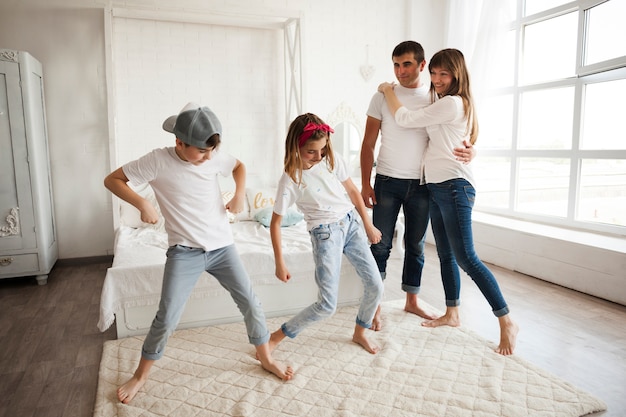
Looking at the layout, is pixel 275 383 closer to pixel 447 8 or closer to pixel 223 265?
pixel 223 265

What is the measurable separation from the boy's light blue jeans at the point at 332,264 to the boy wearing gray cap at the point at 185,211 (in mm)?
269

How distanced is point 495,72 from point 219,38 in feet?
8.20

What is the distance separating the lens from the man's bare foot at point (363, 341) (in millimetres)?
2270

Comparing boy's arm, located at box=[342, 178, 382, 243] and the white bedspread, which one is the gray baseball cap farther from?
the white bedspread

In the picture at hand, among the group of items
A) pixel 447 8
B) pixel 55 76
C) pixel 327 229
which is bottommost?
pixel 327 229

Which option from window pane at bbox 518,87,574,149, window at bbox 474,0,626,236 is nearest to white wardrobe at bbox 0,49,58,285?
window at bbox 474,0,626,236

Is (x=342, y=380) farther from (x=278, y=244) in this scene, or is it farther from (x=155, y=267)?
(x=155, y=267)

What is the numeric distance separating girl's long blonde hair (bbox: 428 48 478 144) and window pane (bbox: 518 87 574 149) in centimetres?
203

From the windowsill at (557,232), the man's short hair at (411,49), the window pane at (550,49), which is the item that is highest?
the window pane at (550,49)

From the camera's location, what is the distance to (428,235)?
15.8ft

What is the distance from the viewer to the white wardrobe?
10.8ft

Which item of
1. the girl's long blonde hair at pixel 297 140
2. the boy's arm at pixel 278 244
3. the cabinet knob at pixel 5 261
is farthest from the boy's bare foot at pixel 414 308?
the cabinet knob at pixel 5 261

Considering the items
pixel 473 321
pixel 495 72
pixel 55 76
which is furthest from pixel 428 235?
pixel 55 76

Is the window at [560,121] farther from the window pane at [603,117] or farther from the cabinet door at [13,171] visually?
the cabinet door at [13,171]
